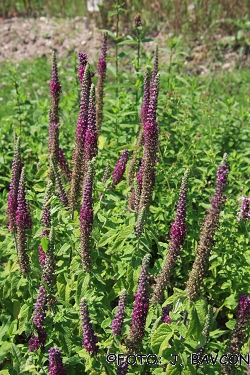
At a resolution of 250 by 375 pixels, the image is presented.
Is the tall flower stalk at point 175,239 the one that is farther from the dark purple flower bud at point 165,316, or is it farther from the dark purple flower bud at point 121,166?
the dark purple flower bud at point 121,166

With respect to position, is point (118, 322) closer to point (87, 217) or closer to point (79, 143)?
point (87, 217)

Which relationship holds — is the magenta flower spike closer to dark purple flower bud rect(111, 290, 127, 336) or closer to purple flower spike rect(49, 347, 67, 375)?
dark purple flower bud rect(111, 290, 127, 336)

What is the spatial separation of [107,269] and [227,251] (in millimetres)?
997

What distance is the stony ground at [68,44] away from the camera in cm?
1000

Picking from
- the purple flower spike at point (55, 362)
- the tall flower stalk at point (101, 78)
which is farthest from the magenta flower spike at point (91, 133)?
the purple flower spike at point (55, 362)

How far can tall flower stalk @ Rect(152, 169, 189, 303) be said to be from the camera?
2904 millimetres

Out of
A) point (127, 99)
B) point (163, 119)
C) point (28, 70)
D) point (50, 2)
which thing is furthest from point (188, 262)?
point (50, 2)

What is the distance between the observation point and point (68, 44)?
10.9 m

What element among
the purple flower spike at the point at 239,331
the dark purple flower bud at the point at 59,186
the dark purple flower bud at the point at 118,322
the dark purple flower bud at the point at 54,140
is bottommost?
the purple flower spike at the point at 239,331

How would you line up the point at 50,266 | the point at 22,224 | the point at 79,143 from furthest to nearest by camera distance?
the point at 79,143 < the point at 22,224 < the point at 50,266

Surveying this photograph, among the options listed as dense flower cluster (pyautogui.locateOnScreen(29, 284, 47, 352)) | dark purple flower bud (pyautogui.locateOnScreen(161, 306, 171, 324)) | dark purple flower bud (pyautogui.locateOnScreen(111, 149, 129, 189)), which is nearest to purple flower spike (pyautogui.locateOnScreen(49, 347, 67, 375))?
dense flower cluster (pyautogui.locateOnScreen(29, 284, 47, 352))

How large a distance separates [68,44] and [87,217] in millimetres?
8518

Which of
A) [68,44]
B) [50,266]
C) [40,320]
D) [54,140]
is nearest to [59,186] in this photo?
[54,140]

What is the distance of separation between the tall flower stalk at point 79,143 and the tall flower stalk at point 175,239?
961 millimetres
